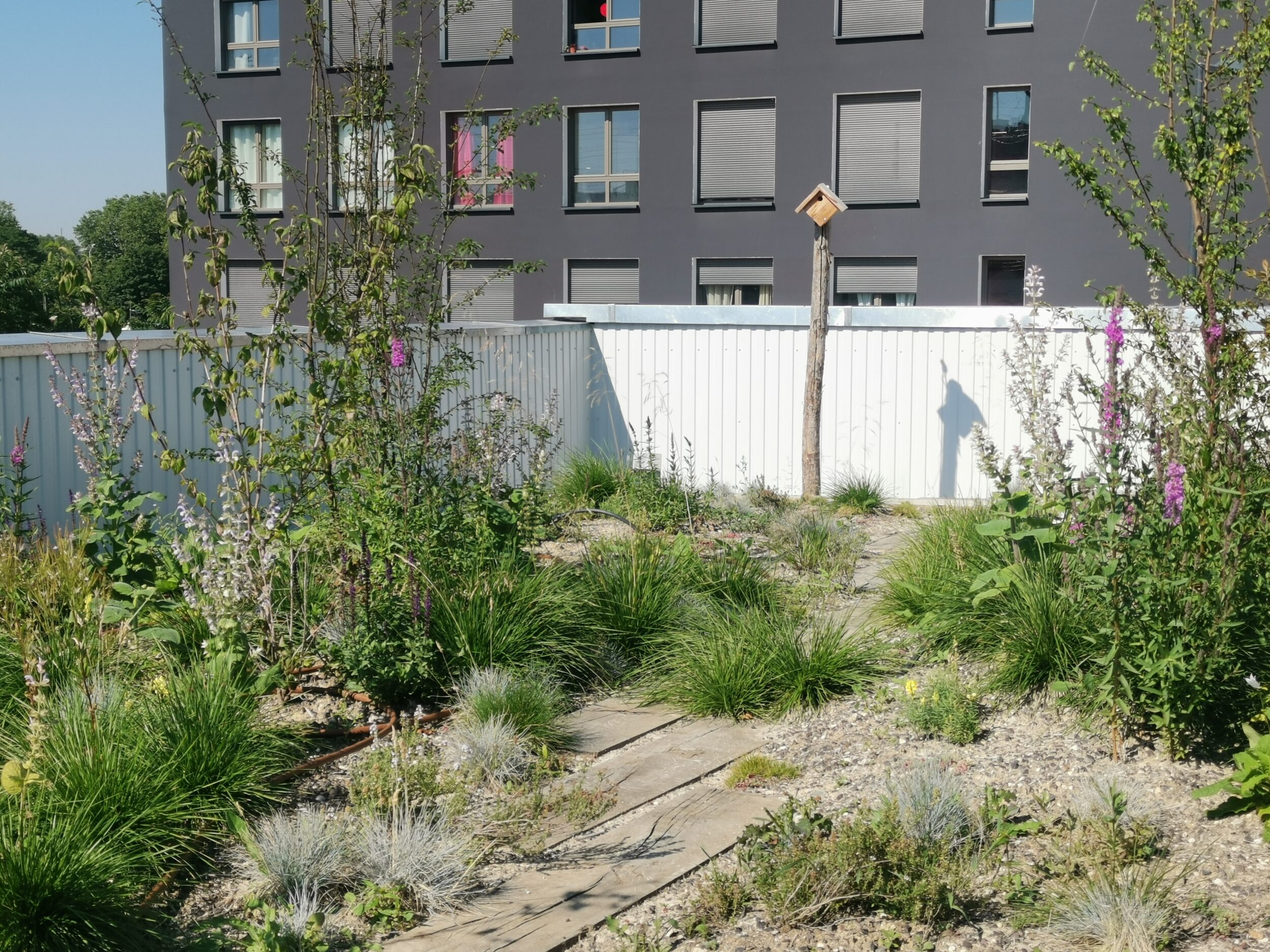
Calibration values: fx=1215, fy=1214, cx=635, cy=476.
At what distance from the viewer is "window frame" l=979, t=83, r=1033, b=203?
69.8ft

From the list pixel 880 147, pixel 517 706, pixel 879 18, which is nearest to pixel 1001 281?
pixel 880 147

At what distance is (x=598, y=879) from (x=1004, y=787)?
1.56 meters

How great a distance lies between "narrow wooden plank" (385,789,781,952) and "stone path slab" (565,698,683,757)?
608mm

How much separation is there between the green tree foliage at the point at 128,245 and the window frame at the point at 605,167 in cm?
1898

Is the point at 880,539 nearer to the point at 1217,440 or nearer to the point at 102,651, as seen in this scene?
the point at 1217,440

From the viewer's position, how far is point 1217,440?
450 cm

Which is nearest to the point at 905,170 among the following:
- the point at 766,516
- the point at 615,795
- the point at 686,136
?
the point at 686,136

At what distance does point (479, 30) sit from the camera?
24.4 m

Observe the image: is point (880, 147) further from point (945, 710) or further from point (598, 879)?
point (598, 879)

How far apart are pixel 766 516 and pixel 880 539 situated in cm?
102

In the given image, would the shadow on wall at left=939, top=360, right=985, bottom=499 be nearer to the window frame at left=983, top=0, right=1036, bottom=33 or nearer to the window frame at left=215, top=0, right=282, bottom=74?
the window frame at left=983, top=0, right=1036, bottom=33

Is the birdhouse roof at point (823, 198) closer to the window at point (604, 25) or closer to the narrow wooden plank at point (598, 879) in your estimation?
the narrow wooden plank at point (598, 879)

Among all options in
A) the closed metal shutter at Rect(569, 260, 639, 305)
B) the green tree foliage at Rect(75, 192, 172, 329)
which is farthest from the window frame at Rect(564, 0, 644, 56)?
the green tree foliage at Rect(75, 192, 172, 329)

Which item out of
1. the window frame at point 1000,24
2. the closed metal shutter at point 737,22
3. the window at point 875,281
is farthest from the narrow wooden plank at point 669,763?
the closed metal shutter at point 737,22
